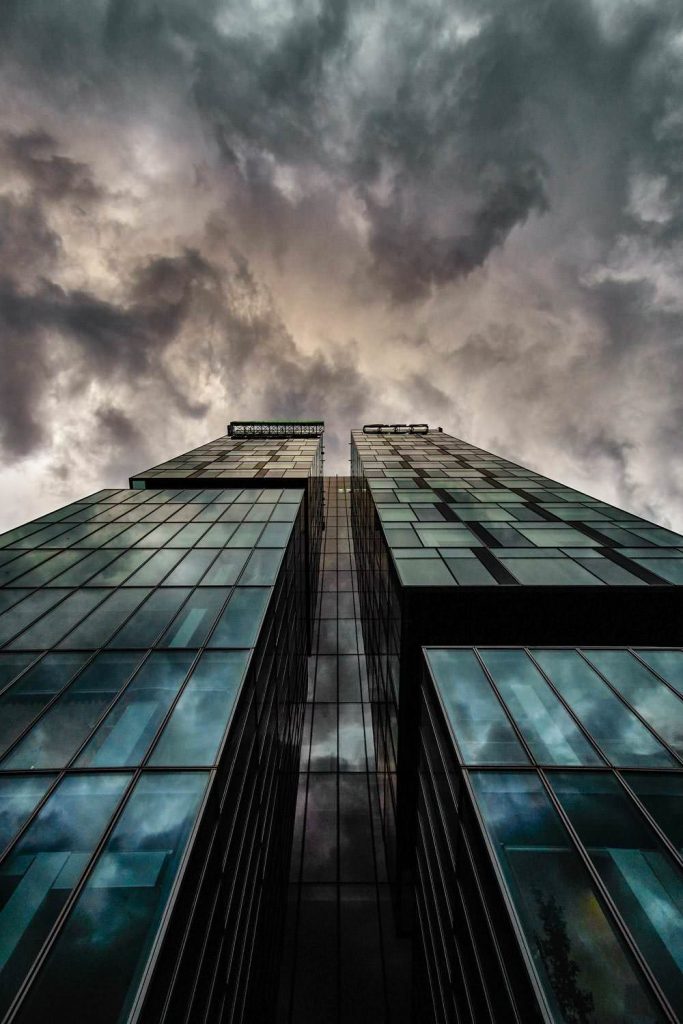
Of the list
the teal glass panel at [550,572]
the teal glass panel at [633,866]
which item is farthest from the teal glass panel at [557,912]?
the teal glass panel at [550,572]

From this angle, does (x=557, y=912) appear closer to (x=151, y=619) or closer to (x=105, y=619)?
(x=151, y=619)

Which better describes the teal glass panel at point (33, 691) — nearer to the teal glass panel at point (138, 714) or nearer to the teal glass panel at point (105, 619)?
the teal glass panel at point (105, 619)

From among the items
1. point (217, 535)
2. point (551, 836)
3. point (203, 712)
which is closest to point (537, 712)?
point (551, 836)

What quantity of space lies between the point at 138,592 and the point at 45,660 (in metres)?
3.48

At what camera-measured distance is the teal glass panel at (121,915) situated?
4969 mm

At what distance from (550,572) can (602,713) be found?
18.8 feet

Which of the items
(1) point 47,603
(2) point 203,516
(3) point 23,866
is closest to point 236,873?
(3) point 23,866

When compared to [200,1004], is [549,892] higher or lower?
higher

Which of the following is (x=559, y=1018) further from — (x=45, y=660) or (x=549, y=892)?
(x=45, y=660)

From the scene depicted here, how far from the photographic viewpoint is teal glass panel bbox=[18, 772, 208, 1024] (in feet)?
16.3

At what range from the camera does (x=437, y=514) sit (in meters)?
19.6

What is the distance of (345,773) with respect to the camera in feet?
60.0

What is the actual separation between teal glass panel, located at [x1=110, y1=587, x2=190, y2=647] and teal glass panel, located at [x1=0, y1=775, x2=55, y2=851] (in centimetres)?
392

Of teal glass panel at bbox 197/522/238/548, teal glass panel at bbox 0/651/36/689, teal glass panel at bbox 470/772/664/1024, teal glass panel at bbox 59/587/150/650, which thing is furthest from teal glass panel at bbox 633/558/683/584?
teal glass panel at bbox 0/651/36/689
